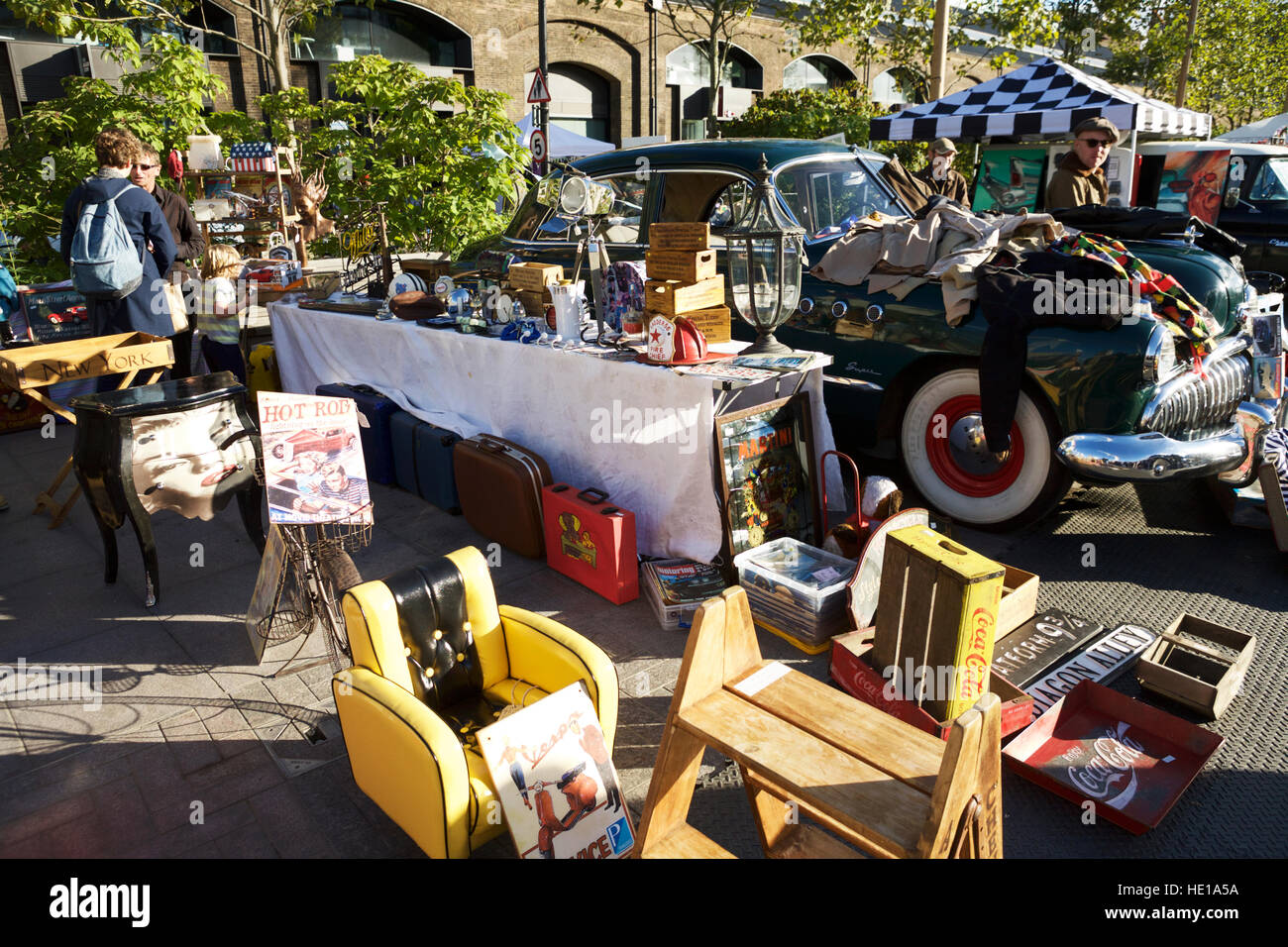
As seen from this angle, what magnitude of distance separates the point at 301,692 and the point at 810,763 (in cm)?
228

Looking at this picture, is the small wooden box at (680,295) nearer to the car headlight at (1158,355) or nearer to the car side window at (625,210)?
the car side window at (625,210)

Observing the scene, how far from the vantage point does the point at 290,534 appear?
3.46 meters

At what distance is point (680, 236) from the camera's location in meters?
4.53

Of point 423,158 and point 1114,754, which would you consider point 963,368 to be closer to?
point 1114,754

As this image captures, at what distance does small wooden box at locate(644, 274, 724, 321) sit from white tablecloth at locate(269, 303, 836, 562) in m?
0.41

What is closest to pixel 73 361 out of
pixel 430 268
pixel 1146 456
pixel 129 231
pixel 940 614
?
pixel 129 231

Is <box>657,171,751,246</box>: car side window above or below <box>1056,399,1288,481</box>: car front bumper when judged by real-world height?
above

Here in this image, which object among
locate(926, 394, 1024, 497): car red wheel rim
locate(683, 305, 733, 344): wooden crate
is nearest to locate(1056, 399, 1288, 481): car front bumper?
locate(926, 394, 1024, 497): car red wheel rim

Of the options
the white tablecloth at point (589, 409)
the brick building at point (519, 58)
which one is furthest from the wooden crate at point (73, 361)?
the brick building at point (519, 58)

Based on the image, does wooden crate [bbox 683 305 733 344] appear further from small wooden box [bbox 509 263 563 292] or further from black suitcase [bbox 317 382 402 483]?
black suitcase [bbox 317 382 402 483]

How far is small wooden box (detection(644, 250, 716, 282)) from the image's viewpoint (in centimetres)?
448

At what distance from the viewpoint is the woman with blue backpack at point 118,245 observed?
17.6ft
